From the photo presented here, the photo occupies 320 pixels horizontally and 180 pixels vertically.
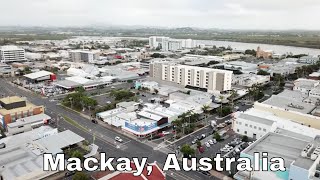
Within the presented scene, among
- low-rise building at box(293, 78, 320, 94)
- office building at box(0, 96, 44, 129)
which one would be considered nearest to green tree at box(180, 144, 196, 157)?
office building at box(0, 96, 44, 129)

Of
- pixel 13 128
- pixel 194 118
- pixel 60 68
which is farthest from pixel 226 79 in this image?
pixel 60 68

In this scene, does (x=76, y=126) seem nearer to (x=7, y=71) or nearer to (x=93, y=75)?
(x=93, y=75)

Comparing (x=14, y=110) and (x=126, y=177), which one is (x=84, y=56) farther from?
(x=126, y=177)

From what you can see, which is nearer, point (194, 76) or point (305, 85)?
point (305, 85)

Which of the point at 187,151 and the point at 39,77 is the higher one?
the point at 39,77

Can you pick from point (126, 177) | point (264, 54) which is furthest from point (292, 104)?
point (264, 54)

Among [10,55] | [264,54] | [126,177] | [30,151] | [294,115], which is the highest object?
[10,55]
